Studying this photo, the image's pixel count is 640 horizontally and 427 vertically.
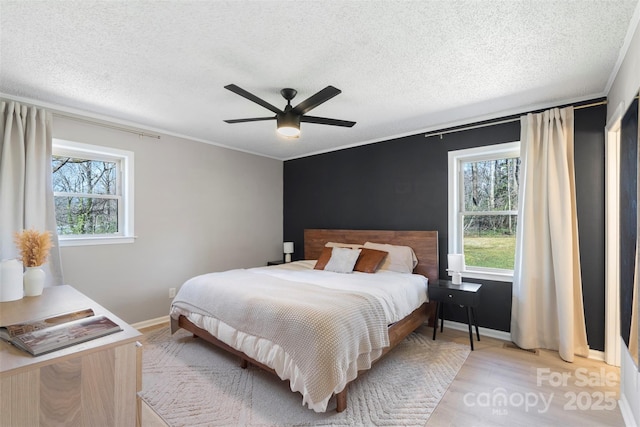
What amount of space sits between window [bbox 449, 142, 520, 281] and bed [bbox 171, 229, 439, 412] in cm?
41

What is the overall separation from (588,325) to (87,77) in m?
4.86

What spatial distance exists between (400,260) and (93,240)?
3465 millimetres

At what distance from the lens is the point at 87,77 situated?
244 cm

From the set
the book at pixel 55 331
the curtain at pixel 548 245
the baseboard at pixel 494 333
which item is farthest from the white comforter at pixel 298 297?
the book at pixel 55 331

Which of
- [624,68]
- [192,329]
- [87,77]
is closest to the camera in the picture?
[624,68]

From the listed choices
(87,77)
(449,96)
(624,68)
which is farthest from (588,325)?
(87,77)

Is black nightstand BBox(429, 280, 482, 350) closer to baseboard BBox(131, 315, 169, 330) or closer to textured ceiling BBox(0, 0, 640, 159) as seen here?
textured ceiling BBox(0, 0, 640, 159)

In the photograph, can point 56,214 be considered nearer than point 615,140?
No

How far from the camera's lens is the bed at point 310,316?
1.93 m

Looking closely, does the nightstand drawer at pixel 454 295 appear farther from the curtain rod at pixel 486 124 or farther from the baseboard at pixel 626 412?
the curtain rod at pixel 486 124

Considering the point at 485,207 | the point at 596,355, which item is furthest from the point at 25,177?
the point at 596,355

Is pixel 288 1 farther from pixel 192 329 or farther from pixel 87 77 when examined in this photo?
pixel 192 329

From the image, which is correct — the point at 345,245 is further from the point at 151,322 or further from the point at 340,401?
the point at 151,322

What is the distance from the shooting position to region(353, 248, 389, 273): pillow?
141 inches
